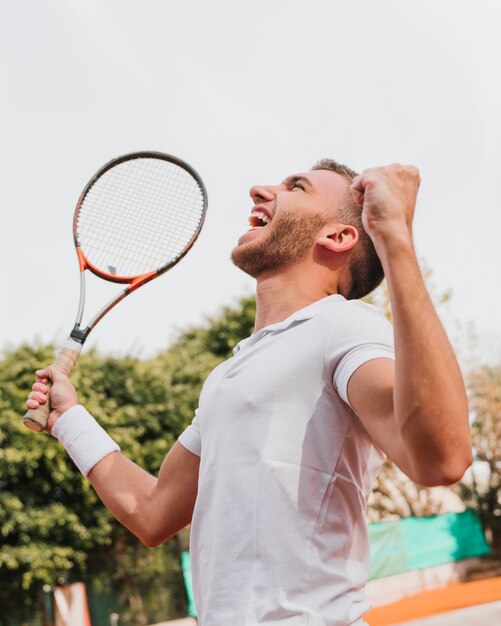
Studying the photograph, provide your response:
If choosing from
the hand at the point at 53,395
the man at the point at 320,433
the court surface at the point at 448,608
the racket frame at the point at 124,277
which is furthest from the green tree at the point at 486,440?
the man at the point at 320,433

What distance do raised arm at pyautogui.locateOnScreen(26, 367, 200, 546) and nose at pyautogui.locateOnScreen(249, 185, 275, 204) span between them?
77cm

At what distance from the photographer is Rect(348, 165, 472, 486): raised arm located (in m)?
1.35

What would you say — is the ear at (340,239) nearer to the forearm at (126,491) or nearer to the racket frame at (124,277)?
the forearm at (126,491)

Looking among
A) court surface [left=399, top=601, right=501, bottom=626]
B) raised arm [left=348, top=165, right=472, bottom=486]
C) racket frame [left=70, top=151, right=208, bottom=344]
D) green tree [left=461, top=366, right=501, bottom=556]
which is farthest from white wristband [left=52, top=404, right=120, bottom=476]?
green tree [left=461, top=366, right=501, bottom=556]

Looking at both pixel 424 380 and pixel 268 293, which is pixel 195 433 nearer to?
pixel 268 293

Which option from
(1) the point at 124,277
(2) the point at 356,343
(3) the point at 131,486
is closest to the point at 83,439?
(3) the point at 131,486

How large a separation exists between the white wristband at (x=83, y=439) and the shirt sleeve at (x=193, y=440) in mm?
234

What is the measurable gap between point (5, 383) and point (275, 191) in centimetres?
1439

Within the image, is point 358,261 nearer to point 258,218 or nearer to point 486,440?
point 258,218

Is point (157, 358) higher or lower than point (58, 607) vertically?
higher

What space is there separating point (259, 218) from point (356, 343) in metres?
0.85

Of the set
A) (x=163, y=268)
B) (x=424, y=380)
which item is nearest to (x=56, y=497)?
(x=163, y=268)

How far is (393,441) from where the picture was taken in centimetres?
146

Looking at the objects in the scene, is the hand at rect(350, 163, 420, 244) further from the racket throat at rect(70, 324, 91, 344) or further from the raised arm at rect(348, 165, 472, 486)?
the racket throat at rect(70, 324, 91, 344)
